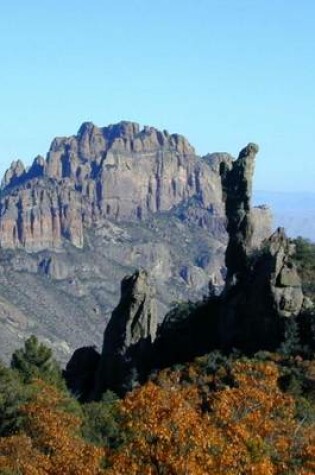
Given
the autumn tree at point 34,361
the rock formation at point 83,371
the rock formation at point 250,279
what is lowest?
the rock formation at point 83,371

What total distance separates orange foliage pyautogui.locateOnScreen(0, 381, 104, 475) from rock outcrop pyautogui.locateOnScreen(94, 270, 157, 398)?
2319cm

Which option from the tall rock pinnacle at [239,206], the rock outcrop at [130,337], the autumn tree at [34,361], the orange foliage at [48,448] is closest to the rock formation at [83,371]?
the rock outcrop at [130,337]

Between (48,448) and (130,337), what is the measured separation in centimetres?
3125

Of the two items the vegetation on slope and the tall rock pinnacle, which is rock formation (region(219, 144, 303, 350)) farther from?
the vegetation on slope

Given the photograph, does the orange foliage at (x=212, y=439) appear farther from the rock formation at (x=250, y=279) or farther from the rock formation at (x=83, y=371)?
the rock formation at (x=83, y=371)

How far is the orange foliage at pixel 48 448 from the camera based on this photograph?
25.2 metres

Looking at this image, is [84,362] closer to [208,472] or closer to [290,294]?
[290,294]

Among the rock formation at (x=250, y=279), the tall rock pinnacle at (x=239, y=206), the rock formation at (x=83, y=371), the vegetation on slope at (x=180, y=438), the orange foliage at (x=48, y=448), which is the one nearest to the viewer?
the vegetation on slope at (x=180, y=438)

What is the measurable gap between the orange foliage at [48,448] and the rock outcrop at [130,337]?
23192 mm

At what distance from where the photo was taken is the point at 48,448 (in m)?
31.1

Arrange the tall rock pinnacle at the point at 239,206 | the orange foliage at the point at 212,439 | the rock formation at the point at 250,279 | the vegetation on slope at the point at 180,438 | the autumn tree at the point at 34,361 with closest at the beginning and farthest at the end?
the orange foliage at the point at 212,439 → the vegetation on slope at the point at 180,438 → the rock formation at the point at 250,279 → the autumn tree at the point at 34,361 → the tall rock pinnacle at the point at 239,206

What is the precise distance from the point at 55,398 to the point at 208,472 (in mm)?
17210

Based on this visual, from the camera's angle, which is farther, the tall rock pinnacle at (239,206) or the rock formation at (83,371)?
the rock formation at (83,371)

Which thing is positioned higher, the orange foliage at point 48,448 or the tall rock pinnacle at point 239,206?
the tall rock pinnacle at point 239,206
